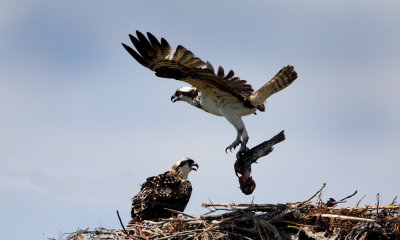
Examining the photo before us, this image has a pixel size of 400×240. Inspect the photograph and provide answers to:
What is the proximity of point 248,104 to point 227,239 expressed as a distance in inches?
100

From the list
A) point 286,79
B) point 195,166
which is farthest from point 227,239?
point 195,166

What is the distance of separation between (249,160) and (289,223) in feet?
4.02

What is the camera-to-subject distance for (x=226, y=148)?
336 inches

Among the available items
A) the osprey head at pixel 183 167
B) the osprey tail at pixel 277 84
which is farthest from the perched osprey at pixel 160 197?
the osprey tail at pixel 277 84

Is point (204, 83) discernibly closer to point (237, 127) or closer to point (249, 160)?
point (237, 127)

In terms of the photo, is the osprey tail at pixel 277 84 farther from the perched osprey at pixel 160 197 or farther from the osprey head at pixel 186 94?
the perched osprey at pixel 160 197

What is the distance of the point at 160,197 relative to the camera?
27.4 feet

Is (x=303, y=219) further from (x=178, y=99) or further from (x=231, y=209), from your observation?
(x=178, y=99)

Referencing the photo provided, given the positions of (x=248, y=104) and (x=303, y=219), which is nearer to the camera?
(x=303, y=219)

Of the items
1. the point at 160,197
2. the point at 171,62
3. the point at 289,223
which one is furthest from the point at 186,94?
the point at 289,223

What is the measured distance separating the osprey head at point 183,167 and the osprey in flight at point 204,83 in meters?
1.02

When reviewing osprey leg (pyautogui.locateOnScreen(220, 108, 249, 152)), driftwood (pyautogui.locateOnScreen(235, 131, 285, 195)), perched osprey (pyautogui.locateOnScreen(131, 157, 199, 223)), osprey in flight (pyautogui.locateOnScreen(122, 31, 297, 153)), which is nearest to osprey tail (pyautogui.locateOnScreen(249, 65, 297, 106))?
osprey in flight (pyautogui.locateOnScreen(122, 31, 297, 153))

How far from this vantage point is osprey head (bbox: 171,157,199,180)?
956 cm

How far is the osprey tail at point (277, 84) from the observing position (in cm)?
801
